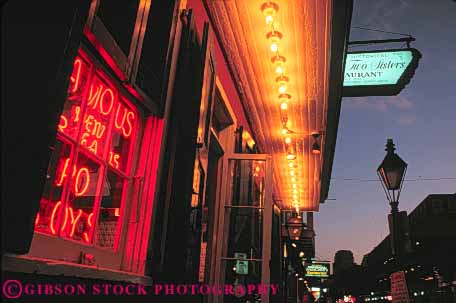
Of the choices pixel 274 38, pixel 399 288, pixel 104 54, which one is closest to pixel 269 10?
pixel 274 38

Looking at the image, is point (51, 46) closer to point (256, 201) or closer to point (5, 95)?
point (5, 95)

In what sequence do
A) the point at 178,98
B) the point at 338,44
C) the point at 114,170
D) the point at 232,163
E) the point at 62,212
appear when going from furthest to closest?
the point at 232,163 < the point at 338,44 < the point at 178,98 < the point at 114,170 < the point at 62,212

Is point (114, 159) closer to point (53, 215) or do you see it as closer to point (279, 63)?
point (53, 215)

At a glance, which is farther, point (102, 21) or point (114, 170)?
point (114, 170)

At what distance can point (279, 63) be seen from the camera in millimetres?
4770

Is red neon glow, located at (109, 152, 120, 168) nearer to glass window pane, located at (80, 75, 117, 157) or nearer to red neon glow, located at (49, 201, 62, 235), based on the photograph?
glass window pane, located at (80, 75, 117, 157)

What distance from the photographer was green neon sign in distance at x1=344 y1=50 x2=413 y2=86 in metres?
7.77

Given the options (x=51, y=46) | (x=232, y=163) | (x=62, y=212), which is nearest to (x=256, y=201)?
(x=232, y=163)

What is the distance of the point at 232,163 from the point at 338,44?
2085 millimetres

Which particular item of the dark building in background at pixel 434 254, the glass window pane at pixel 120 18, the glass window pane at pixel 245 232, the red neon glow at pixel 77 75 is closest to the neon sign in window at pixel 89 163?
the red neon glow at pixel 77 75

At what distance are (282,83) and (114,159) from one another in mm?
3362

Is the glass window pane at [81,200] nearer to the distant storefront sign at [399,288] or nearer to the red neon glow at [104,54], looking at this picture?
the red neon glow at [104,54]

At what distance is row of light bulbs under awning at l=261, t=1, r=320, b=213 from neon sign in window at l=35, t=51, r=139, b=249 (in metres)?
2.11

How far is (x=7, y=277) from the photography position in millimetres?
1294
